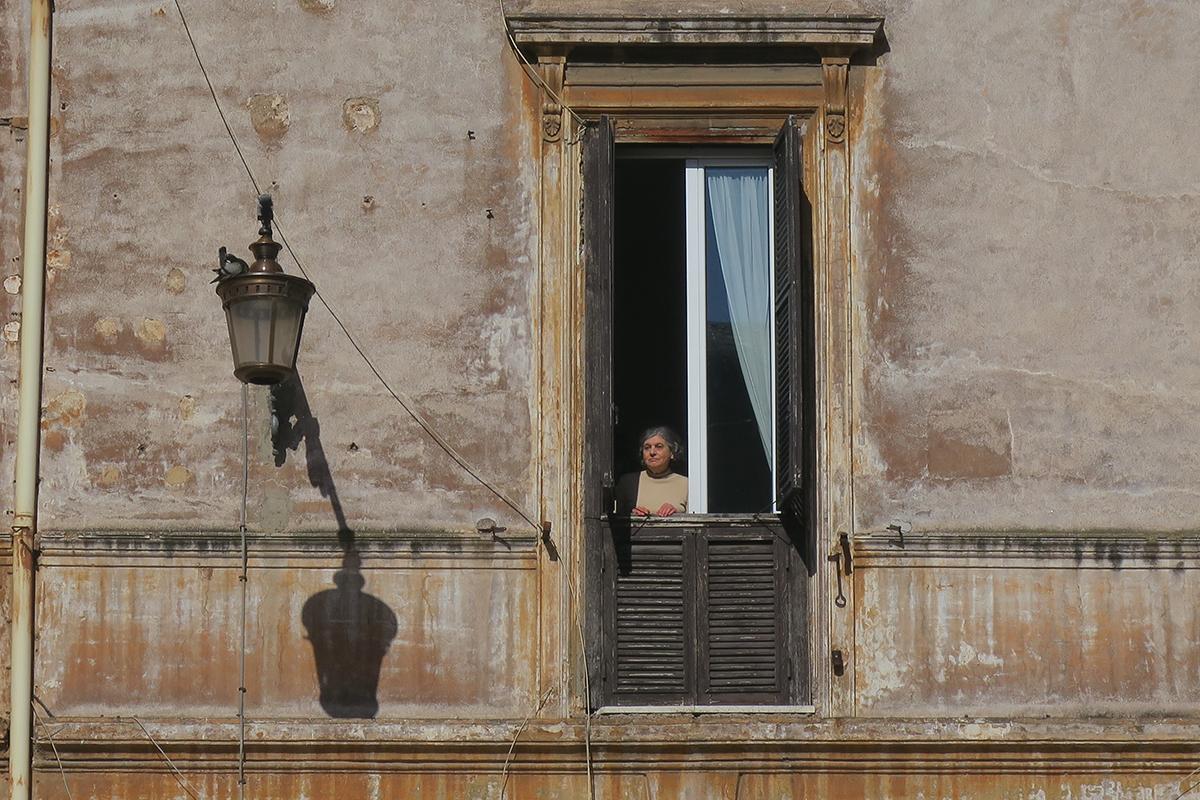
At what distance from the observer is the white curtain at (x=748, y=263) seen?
40.1 feet

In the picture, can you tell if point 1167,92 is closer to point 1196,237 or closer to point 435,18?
point 1196,237

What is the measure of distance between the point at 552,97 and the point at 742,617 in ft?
8.92

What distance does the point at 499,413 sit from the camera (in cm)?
1191

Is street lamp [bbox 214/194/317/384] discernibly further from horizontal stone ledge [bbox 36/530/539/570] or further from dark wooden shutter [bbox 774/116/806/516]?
dark wooden shutter [bbox 774/116/806/516]

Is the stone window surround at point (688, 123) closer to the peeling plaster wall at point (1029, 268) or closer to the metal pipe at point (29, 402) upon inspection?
the peeling plaster wall at point (1029, 268)

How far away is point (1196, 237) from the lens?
12.1 metres

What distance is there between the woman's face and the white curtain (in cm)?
49

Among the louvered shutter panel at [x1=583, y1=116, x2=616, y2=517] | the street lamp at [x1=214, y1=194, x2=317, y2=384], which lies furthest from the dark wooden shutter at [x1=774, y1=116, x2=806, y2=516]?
the street lamp at [x1=214, y1=194, x2=317, y2=384]

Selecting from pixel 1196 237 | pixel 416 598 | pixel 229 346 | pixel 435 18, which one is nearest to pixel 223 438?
pixel 229 346

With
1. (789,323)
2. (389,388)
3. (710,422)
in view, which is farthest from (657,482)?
(389,388)

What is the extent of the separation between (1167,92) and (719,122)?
87.9 inches

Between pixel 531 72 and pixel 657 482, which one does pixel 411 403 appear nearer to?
pixel 657 482

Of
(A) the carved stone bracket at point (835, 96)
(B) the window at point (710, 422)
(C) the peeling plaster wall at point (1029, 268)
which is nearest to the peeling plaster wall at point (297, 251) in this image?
(B) the window at point (710, 422)

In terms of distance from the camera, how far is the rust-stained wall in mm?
11359
